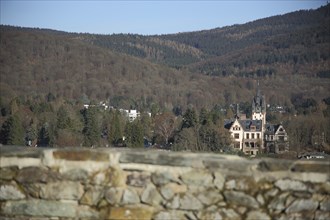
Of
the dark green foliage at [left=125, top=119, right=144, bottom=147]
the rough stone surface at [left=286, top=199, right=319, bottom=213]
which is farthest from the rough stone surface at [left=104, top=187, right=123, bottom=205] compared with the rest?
the dark green foliage at [left=125, top=119, right=144, bottom=147]

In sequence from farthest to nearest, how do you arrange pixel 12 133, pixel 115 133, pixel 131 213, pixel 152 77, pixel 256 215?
pixel 152 77 → pixel 115 133 → pixel 12 133 → pixel 131 213 → pixel 256 215

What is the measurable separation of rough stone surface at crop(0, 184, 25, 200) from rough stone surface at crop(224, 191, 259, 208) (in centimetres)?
201

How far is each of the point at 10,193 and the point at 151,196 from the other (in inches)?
54.6

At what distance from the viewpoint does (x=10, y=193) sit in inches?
202

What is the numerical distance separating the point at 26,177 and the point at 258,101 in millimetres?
75074

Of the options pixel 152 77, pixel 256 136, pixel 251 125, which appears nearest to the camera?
pixel 256 136

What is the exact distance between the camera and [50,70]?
15062cm

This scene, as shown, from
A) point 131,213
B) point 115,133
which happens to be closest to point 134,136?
point 115,133

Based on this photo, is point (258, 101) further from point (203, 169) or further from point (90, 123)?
point (203, 169)

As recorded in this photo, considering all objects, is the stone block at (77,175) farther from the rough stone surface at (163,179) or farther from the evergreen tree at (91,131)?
the evergreen tree at (91,131)

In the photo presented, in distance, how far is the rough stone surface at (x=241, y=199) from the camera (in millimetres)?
4980

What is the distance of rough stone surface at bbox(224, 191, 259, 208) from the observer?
4980 mm

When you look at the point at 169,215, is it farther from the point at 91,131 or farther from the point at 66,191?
the point at 91,131

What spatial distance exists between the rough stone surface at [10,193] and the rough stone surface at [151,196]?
120 centimetres
